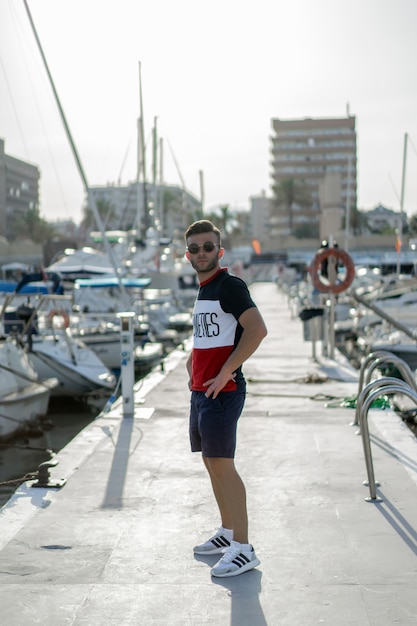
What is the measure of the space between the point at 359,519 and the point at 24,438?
9.15 m

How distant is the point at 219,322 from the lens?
487 cm

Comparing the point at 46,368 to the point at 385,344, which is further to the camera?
the point at 385,344

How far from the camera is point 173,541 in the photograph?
5504 mm

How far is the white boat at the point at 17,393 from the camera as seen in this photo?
13.4m

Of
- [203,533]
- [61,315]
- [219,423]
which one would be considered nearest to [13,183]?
[61,315]

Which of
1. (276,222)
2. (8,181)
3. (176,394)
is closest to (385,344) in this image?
(176,394)

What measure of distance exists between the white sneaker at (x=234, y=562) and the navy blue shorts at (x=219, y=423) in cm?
53

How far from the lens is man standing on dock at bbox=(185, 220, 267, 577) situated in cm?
480

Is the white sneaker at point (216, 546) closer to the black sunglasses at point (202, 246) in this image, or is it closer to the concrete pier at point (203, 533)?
the concrete pier at point (203, 533)

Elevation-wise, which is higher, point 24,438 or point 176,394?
point 176,394

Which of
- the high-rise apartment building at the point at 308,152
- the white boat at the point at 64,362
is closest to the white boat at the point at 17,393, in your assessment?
the white boat at the point at 64,362

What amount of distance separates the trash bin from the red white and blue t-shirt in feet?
36.8

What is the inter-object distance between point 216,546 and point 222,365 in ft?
3.81

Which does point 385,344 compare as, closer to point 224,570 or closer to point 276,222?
point 224,570
